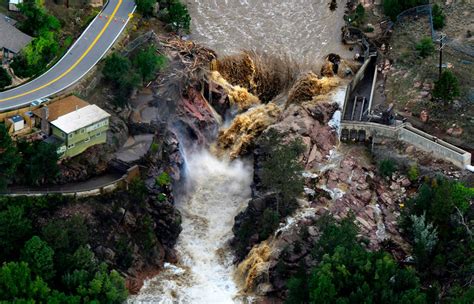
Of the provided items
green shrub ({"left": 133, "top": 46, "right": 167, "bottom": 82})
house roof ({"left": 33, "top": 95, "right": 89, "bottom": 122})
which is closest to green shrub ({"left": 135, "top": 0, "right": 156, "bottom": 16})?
green shrub ({"left": 133, "top": 46, "right": 167, "bottom": 82})

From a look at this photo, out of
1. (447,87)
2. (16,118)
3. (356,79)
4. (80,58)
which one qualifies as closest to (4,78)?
(16,118)

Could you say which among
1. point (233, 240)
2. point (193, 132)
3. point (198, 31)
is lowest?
point (233, 240)

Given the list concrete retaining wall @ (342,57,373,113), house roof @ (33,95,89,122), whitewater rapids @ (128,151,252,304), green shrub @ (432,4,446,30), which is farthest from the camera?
green shrub @ (432,4,446,30)

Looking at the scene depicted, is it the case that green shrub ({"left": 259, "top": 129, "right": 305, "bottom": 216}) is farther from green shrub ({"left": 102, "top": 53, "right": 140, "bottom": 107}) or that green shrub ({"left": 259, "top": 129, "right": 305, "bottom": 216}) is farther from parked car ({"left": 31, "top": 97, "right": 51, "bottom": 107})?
parked car ({"left": 31, "top": 97, "right": 51, "bottom": 107})

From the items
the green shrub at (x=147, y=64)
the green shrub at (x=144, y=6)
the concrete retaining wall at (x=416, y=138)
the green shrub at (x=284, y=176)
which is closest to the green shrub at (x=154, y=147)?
the green shrub at (x=147, y=64)

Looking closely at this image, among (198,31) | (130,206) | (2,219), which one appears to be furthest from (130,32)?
(2,219)

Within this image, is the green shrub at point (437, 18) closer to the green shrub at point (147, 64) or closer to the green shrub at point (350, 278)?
the green shrub at point (147, 64)

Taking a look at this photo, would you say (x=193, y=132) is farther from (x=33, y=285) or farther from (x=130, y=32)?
(x=33, y=285)

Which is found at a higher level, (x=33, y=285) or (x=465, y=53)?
(x=465, y=53)
